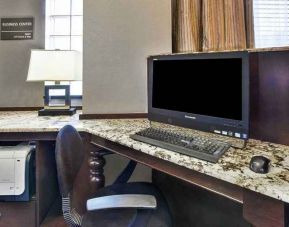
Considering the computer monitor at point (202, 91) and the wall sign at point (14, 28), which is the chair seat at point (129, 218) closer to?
the computer monitor at point (202, 91)

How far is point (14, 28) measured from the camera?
239 centimetres

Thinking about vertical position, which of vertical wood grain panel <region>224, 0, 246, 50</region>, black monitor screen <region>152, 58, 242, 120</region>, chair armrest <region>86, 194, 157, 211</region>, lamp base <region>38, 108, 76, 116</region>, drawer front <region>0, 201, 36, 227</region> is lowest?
drawer front <region>0, 201, 36, 227</region>

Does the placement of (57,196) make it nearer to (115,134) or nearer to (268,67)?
(115,134)

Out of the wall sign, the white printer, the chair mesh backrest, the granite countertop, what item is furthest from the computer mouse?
the wall sign

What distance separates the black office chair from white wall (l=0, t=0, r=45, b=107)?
1.38 meters

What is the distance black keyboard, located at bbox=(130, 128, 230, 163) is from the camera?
1.08 metres

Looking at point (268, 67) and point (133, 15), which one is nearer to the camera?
point (268, 67)

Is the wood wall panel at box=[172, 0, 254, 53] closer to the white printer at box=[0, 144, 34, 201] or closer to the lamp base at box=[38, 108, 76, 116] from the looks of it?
the lamp base at box=[38, 108, 76, 116]

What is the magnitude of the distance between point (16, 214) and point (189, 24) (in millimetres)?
1745

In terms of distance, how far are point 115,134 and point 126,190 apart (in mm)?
313

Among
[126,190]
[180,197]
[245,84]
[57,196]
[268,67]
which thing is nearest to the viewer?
[245,84]

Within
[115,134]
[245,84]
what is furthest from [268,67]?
[115,134]

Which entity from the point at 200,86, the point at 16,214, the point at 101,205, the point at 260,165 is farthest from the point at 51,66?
the point at 260,165

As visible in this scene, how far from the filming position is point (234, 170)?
939 millimetres
